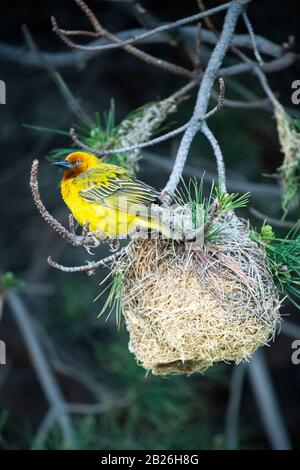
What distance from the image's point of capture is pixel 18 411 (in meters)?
6.19

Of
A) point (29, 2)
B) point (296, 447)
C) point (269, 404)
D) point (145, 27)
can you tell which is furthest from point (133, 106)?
point (296, 447)

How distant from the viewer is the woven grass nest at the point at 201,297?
2.64 meters

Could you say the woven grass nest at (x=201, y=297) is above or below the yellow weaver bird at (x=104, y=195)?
below

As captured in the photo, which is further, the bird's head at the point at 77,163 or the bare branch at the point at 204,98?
the bird's head at the point at 77,163

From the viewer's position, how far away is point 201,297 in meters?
2.63

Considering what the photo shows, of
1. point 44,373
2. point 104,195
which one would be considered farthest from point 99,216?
point 44,373

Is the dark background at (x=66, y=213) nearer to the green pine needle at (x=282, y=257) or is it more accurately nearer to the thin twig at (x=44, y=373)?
the thin twig at (x=44, y=373)

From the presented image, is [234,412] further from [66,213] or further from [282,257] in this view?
[282,257]

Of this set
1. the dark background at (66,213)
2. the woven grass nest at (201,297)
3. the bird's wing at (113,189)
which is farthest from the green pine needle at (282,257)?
the dark background at (66,213)

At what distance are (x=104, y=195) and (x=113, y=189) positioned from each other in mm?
54

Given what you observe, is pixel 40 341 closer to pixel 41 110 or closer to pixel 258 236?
pixel 41 110

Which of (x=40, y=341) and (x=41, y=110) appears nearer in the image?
(x=40, y=341)

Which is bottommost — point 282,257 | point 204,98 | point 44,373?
point 44,373
